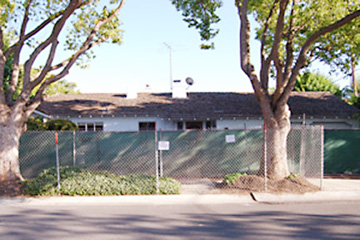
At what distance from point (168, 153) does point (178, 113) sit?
18.2 ft

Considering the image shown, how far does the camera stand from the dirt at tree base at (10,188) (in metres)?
9.73

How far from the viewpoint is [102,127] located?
18.2 m

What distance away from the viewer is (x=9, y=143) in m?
10.2

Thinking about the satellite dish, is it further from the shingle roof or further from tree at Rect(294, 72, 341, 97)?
tree at Rect(294, 72, 341, 97)

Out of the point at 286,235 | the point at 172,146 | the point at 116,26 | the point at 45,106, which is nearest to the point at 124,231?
the point at 286,235

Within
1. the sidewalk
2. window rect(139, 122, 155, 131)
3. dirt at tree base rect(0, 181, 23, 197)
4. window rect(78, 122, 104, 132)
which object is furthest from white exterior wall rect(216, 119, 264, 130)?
dirt at tree base rect(0, 181, 23, 197)

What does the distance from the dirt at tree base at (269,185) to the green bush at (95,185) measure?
1693 millimetres

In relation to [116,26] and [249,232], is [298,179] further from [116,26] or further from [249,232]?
[116,26]

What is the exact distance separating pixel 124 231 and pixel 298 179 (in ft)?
20.4

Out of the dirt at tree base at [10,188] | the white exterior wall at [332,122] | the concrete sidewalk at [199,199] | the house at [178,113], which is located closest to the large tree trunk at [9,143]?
the dirt at tree base at [10,188]

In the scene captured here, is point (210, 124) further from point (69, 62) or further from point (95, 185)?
point (95, 185)

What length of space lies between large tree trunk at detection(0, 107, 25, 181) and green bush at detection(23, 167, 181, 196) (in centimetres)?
63

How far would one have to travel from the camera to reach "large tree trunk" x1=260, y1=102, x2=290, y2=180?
10609 millimetres

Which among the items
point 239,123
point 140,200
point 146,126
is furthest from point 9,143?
point 239,123
